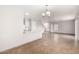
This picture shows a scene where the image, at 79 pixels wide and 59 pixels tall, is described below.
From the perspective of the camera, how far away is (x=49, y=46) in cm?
217

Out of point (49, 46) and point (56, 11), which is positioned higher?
point (56, 11)

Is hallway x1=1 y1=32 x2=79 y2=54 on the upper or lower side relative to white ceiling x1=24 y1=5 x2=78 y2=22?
lower

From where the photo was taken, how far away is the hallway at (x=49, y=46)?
216 centimetres

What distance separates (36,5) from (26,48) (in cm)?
97

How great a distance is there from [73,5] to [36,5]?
2.64 feet

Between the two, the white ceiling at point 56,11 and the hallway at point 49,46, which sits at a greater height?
the white ceiling at point 56,11

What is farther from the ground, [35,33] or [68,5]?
[68,5]

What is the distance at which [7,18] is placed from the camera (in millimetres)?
2141

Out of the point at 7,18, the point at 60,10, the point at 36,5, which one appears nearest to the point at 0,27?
the point at 7,18

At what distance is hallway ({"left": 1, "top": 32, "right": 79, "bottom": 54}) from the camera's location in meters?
2.16
